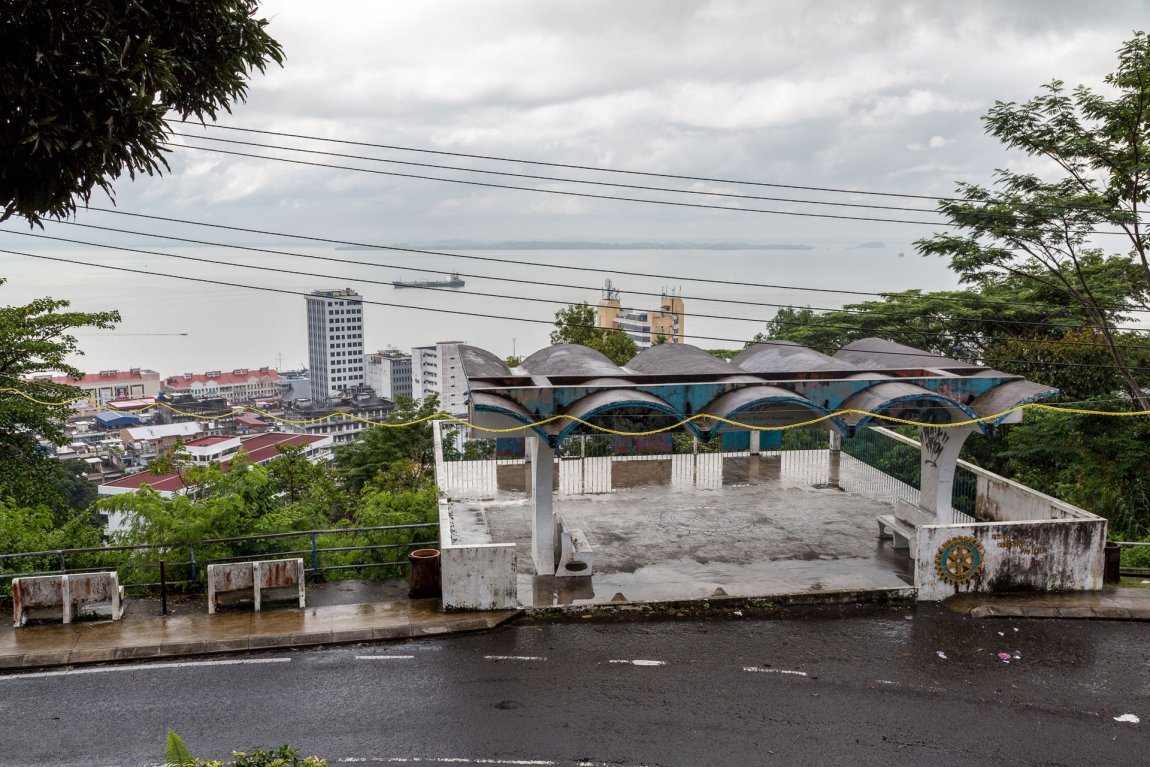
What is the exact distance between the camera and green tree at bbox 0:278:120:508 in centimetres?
1872

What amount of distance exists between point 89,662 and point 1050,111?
68.9 feet

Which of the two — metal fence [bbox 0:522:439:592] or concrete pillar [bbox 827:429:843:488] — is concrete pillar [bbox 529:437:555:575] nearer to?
metal fence [bbox 0:522:439:592]

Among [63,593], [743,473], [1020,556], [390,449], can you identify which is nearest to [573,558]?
[1020,556]

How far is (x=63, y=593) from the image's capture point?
1152 cm

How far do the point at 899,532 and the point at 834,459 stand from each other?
20.5 ft

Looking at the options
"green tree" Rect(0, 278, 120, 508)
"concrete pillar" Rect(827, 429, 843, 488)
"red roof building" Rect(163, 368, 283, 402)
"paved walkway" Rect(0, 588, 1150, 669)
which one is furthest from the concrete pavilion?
"red roof building" Rect(163, 368, 283, 402)

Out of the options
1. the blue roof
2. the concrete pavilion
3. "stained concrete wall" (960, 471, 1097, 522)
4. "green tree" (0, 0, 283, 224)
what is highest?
"green tree" (0, 0, 283, 224)

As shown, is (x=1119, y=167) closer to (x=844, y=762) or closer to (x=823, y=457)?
(x=823, y=457)

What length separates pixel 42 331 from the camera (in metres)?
19.6

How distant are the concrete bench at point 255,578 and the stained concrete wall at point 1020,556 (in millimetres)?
9281

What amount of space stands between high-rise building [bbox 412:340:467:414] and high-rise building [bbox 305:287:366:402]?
33.3 meters

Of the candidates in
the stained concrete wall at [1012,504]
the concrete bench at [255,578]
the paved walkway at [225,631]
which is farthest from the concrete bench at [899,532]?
the concrete bench at [255,578]

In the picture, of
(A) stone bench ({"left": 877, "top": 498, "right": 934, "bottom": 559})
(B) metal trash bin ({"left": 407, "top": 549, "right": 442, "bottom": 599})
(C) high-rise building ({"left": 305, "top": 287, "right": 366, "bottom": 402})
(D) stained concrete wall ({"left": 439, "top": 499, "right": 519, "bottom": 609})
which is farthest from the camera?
(C) high-rise building ({"left": 305, "top": 287, "right": 366, "bottom": 402})

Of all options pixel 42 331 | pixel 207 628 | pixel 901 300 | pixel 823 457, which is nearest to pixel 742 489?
pixel 823 457
